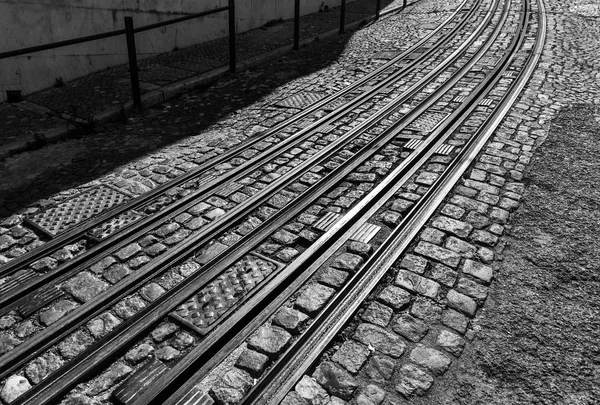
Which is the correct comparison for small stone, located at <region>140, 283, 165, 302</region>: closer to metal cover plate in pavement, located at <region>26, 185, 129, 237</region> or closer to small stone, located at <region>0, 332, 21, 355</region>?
small stone, located at <region>0, 332, 21, 355</region>

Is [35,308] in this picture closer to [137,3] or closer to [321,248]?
[321,248]

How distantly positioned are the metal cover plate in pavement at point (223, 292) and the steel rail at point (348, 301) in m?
0.60

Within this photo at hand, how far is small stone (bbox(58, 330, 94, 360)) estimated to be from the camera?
318 cm

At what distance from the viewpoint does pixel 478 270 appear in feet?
13.0

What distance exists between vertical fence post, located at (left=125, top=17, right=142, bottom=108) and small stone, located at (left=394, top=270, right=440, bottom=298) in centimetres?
520

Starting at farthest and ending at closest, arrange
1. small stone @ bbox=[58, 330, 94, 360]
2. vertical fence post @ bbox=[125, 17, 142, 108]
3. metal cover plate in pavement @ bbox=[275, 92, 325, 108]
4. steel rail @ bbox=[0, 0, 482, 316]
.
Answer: metal cover plate in pavement @ bbox=[275, 92, 325, 108]
vertical fence post @ bbox=[125, 17, 142, 108]
steel rail @ bbox=[0, 0, 482, 316]
small stone @ bbox=[58, 330, 94, 360]

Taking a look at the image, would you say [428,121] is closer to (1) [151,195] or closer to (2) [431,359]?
(1) [151,195]

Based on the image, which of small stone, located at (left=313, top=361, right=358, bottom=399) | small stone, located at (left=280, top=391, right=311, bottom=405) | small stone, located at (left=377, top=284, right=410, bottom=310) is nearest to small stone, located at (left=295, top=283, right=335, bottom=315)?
small stone, located at (left=377, top=284, right=410, bottom=310)

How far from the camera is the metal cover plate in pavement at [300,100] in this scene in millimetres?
7701

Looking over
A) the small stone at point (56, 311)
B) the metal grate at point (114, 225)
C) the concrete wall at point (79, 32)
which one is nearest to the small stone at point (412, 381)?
the small stone at point (56, 311)

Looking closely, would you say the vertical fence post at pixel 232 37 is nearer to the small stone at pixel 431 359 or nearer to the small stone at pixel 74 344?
the small stone at pixel 74 344

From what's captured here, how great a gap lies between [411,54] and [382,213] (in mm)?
6764

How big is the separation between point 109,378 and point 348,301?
1.67 metres

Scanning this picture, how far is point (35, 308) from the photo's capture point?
3.55 meters
